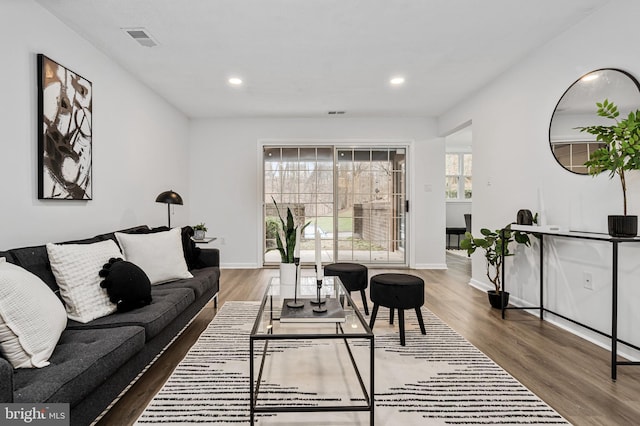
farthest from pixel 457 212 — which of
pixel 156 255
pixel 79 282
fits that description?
pixel 79 282

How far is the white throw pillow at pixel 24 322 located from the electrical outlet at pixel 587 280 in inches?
137

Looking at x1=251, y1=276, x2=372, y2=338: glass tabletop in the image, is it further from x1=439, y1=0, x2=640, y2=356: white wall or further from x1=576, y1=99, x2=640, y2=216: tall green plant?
x1=439, y1=0, x2=640, y2=356: white wall

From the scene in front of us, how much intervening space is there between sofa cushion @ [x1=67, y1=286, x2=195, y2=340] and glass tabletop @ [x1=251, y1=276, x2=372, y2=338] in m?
0.62

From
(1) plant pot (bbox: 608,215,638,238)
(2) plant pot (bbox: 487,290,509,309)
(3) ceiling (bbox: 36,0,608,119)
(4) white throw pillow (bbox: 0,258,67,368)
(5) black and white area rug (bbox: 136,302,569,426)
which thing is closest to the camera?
(4) white throw pillow (bbox: 0,258,67,368)

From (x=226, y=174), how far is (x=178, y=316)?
12.5 ft

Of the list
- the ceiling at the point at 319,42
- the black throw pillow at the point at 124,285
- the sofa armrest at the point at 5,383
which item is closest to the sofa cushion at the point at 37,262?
the black throw pillow at the point at 124,285

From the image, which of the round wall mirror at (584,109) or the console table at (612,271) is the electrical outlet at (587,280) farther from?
the round wall mirror at (584,109)

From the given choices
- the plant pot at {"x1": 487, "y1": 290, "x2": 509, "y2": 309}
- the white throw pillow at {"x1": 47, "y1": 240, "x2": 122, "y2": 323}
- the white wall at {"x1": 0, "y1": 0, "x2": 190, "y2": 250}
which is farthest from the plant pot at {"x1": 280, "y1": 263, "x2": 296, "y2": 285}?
the plant pot at {"x1": 487, "y1": 290, "x2": 509, "y2": 309}

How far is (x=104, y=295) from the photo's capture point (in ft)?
7.12

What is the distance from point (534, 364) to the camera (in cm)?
239

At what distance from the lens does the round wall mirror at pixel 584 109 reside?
2488 millimetres

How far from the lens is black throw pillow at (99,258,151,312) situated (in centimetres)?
216

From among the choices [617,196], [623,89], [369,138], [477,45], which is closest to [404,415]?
[617,196]

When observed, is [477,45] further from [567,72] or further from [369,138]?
[369,138]
